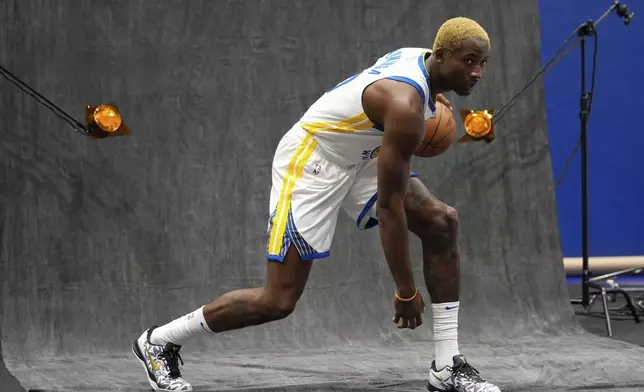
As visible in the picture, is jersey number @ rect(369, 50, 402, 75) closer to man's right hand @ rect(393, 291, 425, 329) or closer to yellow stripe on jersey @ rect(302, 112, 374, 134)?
yellow stripe on jersey @ rect(302, 112, 374, 134)

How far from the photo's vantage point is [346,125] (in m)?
3.10

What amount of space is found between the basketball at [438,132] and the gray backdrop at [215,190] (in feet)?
3.53

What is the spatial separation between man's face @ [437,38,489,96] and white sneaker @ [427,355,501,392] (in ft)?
3.14

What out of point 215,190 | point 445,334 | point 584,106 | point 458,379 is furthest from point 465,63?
point 584,106

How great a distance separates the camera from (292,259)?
3.10 metres

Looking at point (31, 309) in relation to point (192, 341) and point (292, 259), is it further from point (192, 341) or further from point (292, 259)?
point (292, 259)

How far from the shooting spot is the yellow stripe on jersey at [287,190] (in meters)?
3.11

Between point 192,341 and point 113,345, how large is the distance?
1.18 ft

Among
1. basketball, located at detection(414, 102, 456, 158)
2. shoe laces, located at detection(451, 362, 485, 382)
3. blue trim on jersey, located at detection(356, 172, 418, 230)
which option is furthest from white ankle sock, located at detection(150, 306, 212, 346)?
basketball, located at detection(414, 102, 456, 158)

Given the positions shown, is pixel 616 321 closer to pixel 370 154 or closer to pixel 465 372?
pixel 465 372

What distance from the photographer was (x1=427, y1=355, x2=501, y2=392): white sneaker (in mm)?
3100

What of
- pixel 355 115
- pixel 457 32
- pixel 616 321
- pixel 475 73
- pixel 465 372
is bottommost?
pixel 616 321

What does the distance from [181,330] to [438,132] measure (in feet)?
3.84

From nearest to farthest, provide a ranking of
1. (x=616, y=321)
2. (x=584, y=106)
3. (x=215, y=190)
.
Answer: (x=215, y=190) < (x=584, y=106) < (x=616, y=321)
